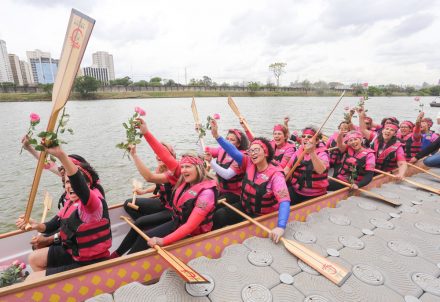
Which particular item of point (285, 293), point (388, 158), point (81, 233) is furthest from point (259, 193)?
point (388, 158)

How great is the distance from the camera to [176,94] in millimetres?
46375

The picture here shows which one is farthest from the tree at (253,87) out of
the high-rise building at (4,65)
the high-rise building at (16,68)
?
the high-rise building at (16,68)

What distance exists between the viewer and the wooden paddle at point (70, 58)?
181cm

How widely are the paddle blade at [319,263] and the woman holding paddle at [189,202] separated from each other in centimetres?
88

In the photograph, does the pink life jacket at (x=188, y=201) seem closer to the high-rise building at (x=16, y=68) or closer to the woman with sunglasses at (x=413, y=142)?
the woman with sunglasses at (x=413, y=142)

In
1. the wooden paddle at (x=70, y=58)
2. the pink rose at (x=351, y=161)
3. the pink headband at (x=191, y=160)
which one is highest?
the wooden paddle at (x=70, y=58)

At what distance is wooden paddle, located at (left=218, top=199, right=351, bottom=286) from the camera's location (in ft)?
7.13

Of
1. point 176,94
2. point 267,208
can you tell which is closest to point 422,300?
point 267,208

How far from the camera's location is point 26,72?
323 feet

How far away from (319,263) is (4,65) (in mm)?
117040

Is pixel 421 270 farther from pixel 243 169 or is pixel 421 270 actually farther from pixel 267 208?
pixel 243 169

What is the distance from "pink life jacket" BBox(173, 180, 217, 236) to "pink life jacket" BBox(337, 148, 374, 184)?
2.62 metres

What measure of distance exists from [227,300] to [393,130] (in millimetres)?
4475

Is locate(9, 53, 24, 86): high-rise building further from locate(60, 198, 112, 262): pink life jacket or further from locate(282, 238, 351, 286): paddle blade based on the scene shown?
locate(282, 238, 351, 286): paddle blade
